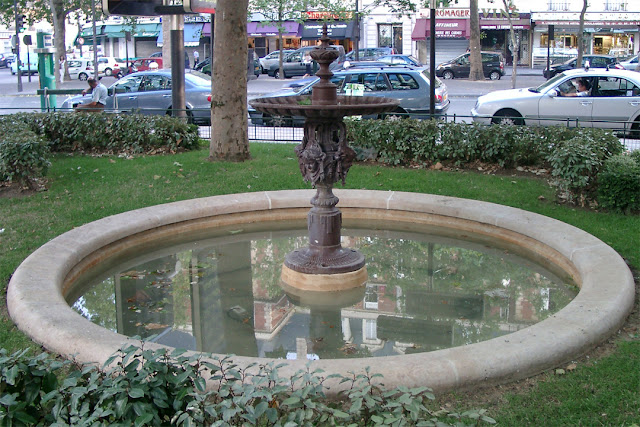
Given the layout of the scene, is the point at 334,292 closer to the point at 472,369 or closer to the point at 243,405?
the point at 472,369

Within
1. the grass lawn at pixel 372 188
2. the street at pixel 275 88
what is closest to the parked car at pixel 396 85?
the grass lawn at pixel 372 188

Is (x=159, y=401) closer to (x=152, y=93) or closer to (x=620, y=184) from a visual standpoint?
(x=620, y=184)

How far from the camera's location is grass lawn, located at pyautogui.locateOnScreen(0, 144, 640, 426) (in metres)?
4.52

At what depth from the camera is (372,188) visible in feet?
32.9

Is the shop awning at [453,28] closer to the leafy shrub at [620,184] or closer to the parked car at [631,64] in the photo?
the parked car at [631,64]

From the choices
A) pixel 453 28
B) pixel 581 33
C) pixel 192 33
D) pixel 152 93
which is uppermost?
pixel 453 28

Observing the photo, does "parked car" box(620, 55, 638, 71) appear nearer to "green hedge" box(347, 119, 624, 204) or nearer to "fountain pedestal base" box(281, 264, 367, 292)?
"green hedge" box(347, 119, 624, 204)

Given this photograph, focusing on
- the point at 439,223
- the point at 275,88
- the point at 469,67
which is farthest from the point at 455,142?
the point at 469,67

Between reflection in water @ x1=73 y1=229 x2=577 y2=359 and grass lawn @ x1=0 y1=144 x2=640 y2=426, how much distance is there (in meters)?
0.95

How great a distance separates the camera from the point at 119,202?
9383 millimetres

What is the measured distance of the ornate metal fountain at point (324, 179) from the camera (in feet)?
21.8

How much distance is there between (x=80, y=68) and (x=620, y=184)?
38862 millimetres

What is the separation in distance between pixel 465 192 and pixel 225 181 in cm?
331

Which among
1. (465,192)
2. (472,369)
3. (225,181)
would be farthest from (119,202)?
(472,369)
